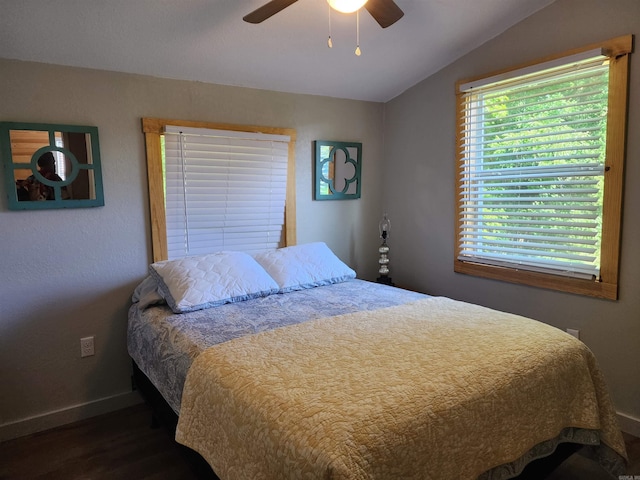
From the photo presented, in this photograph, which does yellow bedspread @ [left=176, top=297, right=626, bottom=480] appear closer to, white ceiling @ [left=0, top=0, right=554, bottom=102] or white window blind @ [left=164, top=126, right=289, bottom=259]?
white window blind @ [left=164, top=126, right=289, bottom=259]

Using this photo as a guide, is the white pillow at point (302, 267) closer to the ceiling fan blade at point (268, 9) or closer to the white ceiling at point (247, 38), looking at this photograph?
the white ceiling at point (247, 38)

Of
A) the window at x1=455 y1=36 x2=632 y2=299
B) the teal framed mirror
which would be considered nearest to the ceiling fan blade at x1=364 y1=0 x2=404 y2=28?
the window at x1=455 y1=36 x2=632 y2=299

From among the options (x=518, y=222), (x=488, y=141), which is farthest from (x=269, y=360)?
(x=488, y=141)

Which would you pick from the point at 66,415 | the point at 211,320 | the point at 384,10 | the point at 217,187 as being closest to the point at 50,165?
the point at 217,187

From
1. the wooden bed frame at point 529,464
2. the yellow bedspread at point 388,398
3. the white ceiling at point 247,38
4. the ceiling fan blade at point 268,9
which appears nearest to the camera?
the yellow bedspread at point 388,398

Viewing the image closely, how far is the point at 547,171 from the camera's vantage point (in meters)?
2.62

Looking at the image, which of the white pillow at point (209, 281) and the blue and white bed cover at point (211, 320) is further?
the white pillow at point (209, 281)

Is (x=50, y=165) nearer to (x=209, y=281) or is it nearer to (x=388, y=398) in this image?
(x=209, y=281)

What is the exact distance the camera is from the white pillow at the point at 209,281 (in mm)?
2338

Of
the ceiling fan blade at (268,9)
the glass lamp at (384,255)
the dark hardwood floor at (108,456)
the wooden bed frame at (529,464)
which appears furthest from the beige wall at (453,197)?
the ceiling fan blade at (268,9)

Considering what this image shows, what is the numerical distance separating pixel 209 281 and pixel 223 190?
79cm

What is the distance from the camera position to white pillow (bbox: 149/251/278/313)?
2.34 metres

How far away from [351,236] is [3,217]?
2.39 meters

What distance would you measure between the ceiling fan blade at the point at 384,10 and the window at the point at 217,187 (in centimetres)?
136
